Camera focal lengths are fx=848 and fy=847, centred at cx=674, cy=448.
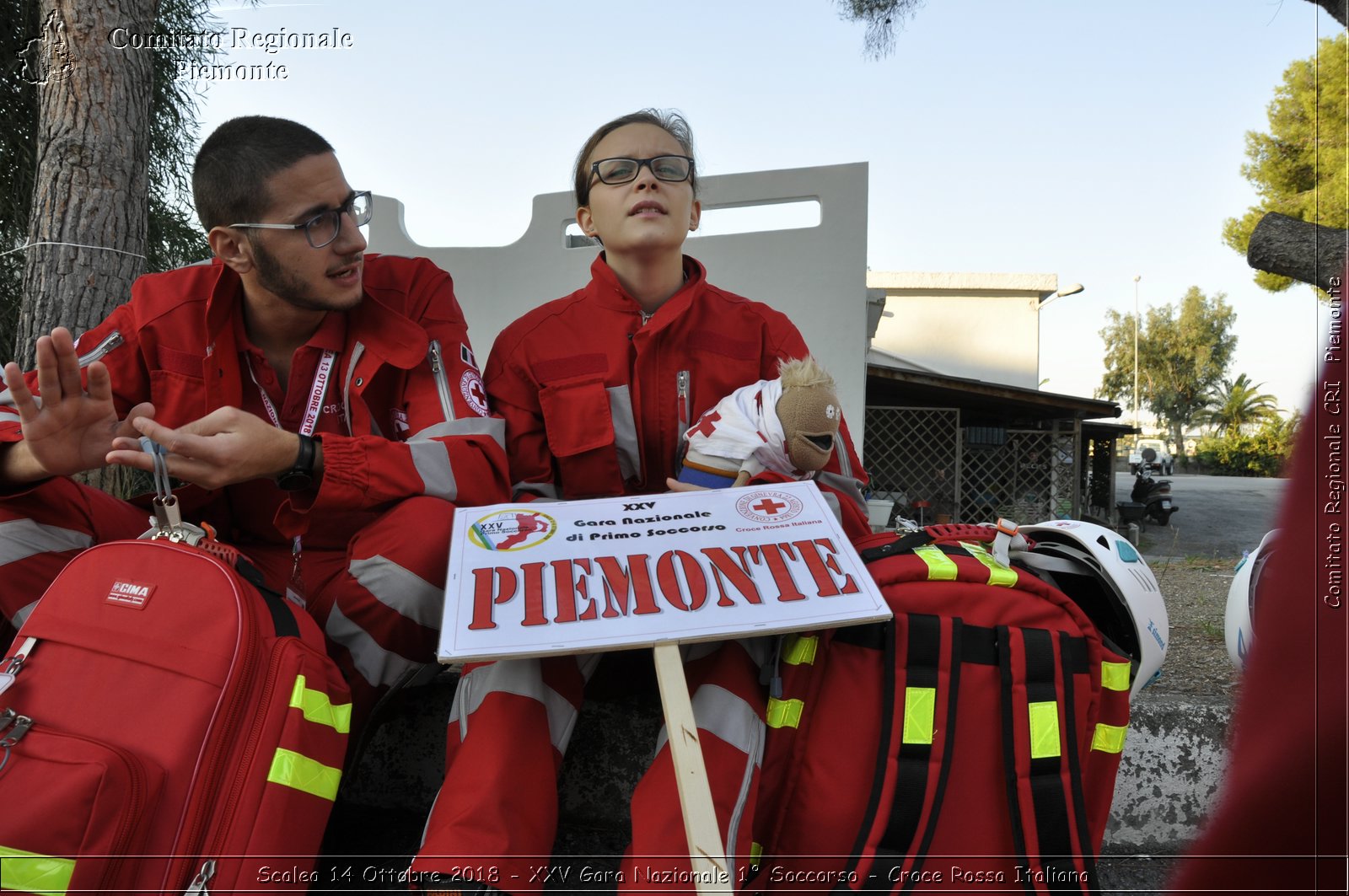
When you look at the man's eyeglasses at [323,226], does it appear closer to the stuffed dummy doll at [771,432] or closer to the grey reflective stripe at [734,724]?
the stuffed dummy doll at [771,432]

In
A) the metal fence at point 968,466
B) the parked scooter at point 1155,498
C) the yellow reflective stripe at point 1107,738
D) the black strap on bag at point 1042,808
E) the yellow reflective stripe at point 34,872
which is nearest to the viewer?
the yellow reflective stripe at point 34,872

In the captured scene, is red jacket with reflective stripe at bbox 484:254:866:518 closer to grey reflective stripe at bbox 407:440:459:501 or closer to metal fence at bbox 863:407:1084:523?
grey reflective stripe at bbox 407:440:459:501

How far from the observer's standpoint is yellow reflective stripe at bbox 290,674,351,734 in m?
1.28

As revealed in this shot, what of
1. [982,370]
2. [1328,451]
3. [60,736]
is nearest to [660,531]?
[60,736]

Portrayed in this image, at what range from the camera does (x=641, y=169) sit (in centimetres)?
226

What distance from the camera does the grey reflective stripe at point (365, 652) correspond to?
1.64m

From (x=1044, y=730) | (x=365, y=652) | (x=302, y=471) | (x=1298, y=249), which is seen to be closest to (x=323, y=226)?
(x=302, y=471)

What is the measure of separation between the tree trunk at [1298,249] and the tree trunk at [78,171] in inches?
139

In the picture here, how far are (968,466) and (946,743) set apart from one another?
11.1 meters

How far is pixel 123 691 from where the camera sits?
1210 millimetres

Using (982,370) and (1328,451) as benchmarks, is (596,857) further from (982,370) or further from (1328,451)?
(982,370)

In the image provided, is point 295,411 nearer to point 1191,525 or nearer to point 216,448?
point 216,448

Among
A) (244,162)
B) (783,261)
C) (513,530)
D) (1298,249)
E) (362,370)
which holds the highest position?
(783,261)

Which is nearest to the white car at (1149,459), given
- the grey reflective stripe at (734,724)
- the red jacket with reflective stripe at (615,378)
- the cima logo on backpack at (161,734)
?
the red jacket with reflective stripe at (615,378)
